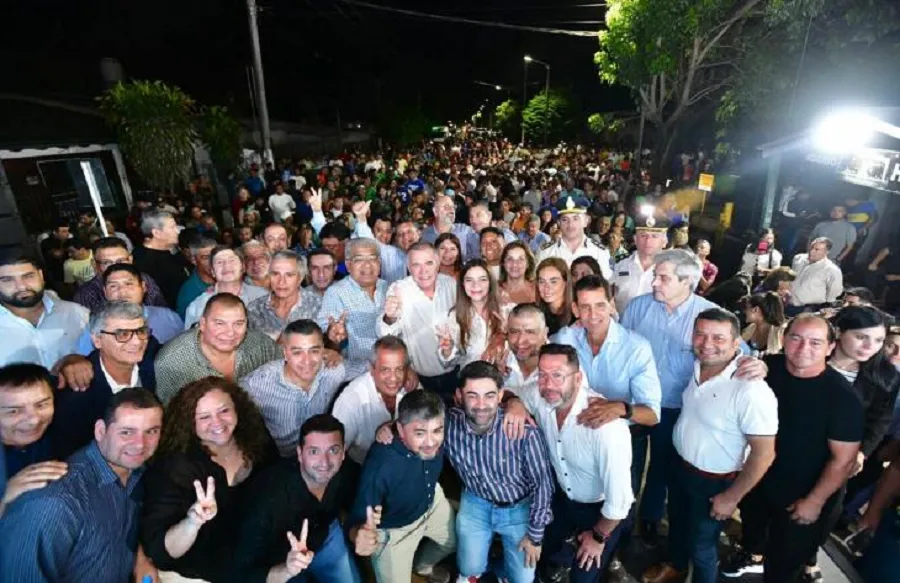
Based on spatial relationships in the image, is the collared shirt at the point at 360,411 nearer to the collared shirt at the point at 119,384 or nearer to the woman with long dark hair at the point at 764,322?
the collared shirt at the point at 119,384

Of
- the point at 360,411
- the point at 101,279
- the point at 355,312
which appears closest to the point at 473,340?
the point at 355,312

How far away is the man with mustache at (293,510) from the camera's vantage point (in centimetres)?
269

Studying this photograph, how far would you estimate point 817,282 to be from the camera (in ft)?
20.0

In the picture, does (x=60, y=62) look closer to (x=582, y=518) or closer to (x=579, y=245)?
(x=579, y=245)

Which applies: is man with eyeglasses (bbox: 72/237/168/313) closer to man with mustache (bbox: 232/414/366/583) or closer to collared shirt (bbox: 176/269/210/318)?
collared shirt (bbox: 176/269/210/318)

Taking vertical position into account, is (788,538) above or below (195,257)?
below

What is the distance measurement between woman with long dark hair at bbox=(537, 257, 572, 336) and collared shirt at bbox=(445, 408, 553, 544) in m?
1.54

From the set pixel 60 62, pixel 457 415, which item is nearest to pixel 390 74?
pixel 60 62

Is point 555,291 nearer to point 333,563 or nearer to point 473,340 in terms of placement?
point 473,340

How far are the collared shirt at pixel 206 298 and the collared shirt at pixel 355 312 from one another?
64 centimetres

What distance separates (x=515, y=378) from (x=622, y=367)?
2.48 ft

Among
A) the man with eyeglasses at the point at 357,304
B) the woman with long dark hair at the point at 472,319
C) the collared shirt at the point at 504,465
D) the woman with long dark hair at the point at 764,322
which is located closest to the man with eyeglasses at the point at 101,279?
the man with eyeglasses at the point at 357,304

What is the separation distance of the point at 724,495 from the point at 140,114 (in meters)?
12.6

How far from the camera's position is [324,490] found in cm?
294
